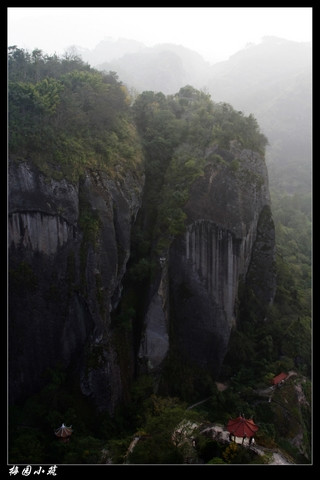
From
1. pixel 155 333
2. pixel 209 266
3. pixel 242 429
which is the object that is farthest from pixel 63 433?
pixel 209 266

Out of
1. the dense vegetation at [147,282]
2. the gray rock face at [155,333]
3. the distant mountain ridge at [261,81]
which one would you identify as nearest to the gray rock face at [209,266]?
the dense vegetation at [147,282]

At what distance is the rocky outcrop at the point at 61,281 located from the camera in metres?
15.6

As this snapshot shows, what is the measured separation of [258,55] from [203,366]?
8662 centimetres

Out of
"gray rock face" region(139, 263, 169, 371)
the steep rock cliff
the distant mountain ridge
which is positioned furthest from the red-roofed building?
Result: the distant mountain ridge

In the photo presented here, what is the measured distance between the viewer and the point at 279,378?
20.6 metres

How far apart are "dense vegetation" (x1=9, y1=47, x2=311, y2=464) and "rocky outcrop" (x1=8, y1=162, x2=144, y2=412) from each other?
2.13 ft

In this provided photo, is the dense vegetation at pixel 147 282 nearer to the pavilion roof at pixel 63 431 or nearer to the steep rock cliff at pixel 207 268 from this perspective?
the pavilion roof at pixel 63 431

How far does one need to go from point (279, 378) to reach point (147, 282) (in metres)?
8.51

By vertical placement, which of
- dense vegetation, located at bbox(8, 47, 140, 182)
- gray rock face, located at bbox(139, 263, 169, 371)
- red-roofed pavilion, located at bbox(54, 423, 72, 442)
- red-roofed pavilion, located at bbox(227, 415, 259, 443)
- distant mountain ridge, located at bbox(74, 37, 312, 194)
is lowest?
red-roofed pavilion, located at bbox(227, 415, 259, 443)

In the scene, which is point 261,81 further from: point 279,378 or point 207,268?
point 279,378

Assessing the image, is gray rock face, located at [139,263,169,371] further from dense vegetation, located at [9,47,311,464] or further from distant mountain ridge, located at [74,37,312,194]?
distant mountain ridge, located at [74,37,312,194]

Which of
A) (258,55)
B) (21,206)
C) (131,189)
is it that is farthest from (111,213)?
(258,55)

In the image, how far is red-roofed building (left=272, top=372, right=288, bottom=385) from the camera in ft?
66.7

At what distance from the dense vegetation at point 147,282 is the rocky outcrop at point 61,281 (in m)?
0.65
